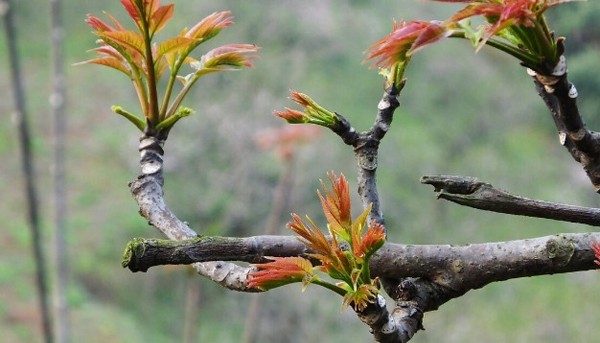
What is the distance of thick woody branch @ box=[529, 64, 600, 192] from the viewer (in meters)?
0.50

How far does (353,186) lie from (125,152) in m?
2.12

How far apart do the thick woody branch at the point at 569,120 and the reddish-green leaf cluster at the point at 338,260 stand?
0.15 metres

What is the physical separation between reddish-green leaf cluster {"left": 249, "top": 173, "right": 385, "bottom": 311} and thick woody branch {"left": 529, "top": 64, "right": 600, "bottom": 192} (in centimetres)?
15

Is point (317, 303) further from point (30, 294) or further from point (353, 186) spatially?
point (30, 294)

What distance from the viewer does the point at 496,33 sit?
46cm

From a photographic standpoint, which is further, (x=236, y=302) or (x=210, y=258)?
(x=236, y=302)

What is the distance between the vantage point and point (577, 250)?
0.58 metres

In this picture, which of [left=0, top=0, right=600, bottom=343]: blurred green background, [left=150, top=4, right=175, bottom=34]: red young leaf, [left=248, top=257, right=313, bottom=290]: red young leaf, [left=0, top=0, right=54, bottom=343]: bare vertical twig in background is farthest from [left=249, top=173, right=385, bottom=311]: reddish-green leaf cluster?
[left=0, top=0, right=600, bottom=343]: blurred green background

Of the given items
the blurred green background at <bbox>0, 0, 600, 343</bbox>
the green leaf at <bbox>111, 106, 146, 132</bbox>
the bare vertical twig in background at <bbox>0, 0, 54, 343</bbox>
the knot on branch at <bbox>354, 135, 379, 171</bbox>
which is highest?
the blurred green background at <bbox>0, 0, 600, 343</bbox>

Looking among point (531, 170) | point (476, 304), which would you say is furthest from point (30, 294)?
point (531, 170)

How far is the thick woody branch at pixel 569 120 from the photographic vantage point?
495mm

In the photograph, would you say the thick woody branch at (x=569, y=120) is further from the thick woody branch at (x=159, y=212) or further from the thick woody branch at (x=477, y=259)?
the thick woody branch at (x=159, y=212)

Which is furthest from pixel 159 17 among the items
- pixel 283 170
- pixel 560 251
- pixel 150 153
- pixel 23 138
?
pixel 283 170

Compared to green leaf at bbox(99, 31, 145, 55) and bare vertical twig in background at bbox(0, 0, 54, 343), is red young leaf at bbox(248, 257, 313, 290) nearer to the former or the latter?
green leaf at bbox(99, 31, 145, 55)
